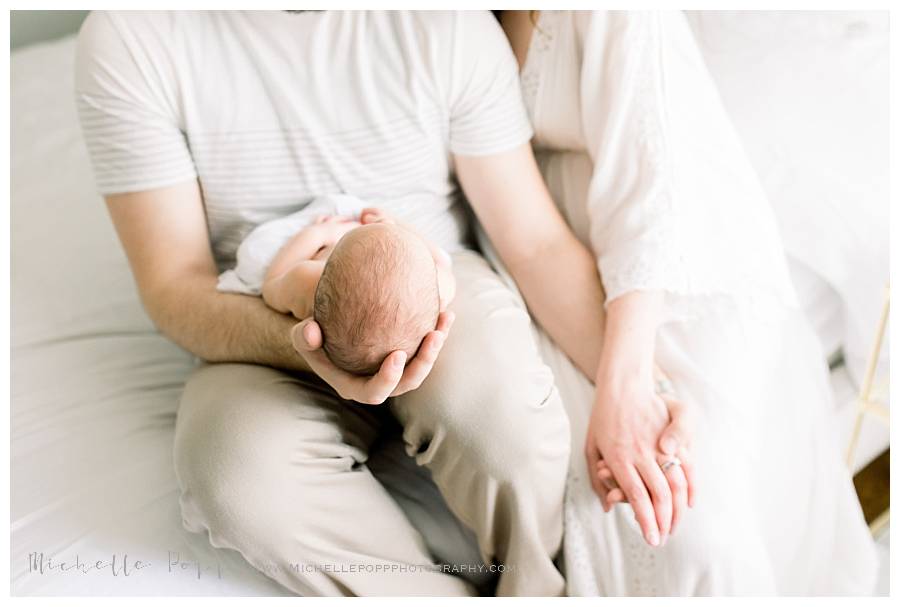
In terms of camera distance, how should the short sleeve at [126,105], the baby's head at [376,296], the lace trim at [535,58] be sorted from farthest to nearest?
the lace trim at [535,58] < the short sleeve at [126,105] < the baby's head at [376,296]

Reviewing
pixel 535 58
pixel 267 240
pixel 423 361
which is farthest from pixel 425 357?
→ pixel 535 58

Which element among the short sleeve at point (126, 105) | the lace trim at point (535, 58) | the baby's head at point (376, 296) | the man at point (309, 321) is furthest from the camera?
the lace trim at point (535, 58)

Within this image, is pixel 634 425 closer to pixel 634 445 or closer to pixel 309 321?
pixel 634 445

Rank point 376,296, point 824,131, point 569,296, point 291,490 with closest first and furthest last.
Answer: point 376,296 < point 291,490 < point 569,296 < point 824,131

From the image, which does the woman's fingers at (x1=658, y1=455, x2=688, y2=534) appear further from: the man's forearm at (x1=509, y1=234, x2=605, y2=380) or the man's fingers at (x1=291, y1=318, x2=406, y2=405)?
the man's fingers at (x1=291, y1=318, x2=406, y2=405)

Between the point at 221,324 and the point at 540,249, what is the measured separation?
0.45m

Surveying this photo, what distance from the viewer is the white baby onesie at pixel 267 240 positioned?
1004 mm

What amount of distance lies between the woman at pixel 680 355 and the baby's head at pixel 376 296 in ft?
1.06

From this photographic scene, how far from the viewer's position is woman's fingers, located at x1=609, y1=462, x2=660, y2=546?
0.91 metres

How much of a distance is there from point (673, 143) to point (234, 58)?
23.4 inches

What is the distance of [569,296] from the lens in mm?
1081

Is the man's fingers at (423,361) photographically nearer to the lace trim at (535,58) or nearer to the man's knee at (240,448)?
the man's knee at (240,448)

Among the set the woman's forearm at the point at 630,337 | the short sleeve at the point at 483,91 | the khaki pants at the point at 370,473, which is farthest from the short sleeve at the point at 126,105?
the woman's forearm at the point at 630,337
